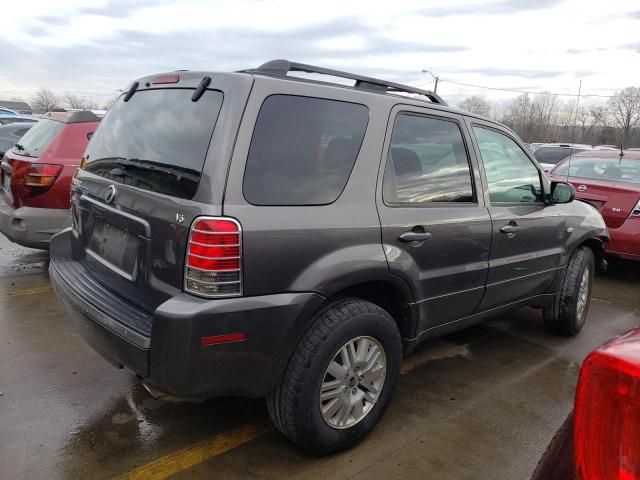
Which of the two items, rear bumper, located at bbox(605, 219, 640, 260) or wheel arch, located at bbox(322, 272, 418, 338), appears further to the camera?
rear bumper, located at bbox(605, 219, 640, 260)

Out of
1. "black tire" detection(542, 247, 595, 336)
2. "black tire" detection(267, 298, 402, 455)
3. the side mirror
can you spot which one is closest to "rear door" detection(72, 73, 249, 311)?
"black tire" detection(267, 298, 402, 455)

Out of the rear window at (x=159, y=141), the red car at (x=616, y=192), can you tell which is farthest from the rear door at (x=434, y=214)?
the red car at (x=616, y=192)

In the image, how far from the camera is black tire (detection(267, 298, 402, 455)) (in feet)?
7.93

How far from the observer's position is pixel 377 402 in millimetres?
2816

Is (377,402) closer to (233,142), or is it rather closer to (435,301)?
(435,301)

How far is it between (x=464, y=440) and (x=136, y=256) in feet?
6.66

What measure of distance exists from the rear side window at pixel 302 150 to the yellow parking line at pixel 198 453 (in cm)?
137

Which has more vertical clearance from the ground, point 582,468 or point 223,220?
point 223,220

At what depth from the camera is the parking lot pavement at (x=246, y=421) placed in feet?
8.45

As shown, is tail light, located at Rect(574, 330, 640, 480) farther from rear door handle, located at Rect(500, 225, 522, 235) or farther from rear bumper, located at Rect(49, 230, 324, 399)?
rear door handle, located at Rect(500, 225, 522, 235)

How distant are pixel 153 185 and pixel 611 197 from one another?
5.74m

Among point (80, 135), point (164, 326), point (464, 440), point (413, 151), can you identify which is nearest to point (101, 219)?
point (164, 326)

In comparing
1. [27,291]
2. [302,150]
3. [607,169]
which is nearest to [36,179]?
[27,291]

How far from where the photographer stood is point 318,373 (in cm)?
244
